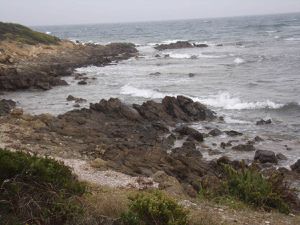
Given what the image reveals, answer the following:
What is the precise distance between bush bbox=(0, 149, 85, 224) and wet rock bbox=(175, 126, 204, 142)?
12.6 meters

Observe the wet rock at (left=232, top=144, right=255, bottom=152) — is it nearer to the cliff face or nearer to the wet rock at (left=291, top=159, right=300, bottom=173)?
the wet rock at (left=291, top=159, right=300, bottom=173)

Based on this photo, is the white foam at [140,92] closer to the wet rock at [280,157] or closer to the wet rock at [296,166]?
the wet rock at [280,157]

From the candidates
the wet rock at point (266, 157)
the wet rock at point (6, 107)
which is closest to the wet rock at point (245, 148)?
the wet rock at point (266, 157)

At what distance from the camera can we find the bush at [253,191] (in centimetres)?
1020

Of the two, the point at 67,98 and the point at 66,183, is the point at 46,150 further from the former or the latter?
the point at 67,98

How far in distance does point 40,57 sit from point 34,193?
4188 cm

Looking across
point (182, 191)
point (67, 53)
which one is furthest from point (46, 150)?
point (67, 53)

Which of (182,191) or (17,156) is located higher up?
(17,156)

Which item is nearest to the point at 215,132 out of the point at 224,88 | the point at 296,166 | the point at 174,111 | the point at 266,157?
the point at 174,111

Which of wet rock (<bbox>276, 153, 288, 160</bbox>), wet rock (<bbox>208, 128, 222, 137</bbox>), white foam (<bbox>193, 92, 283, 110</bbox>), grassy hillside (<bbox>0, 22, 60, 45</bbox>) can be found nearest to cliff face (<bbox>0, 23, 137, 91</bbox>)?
grassy hillside (<bbox>0, 22, 60, 45</bbox>)

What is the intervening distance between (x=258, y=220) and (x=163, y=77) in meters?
32.6

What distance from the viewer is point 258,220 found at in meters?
8.84

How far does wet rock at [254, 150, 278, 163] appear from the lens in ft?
56.6

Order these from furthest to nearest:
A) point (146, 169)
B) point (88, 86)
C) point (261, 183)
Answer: point (88, 86), point (146, 169), point (261, 183)
